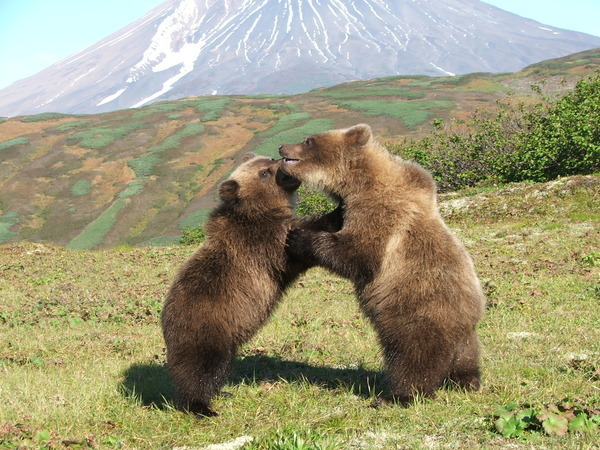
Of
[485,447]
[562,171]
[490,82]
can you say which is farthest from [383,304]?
[490,82]

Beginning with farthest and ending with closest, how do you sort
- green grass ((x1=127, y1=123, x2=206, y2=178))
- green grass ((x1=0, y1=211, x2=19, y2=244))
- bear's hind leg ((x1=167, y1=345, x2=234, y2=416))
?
green grass ((x1=127, y1=123, x2=206, y2=178))
green grass ((x1=0, y1=211, x2=19, y2=244))
bear's hind leg ((x1=167, y1=345, x2=234, y2=416))

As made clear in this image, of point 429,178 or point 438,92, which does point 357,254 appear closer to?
point 429,178

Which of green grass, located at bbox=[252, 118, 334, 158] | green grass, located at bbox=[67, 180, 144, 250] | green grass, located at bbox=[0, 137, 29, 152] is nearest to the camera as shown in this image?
green grass, located at bbox=[67, 180, 144, 250]

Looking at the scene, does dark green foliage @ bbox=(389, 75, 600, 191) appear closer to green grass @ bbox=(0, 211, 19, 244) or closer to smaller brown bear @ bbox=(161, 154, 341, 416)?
smaller brown bear @ bbox=(161, 154, 341, 416)

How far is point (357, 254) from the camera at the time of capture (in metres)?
5.69

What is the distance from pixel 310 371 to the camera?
729 cm

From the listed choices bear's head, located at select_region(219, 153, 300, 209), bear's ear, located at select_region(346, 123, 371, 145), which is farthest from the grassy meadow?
bear's ear, located at select_region(346, 123, 371, 145)

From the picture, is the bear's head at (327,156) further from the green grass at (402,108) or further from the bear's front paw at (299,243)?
the green grass at (402,108)

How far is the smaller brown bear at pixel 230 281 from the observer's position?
5961mm

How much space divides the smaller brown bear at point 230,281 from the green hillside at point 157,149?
42011 mm

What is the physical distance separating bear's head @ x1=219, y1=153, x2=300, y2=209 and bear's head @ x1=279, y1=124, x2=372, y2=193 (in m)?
0.19

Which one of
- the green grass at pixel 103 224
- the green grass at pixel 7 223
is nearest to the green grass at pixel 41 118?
the green grass at pixel 103 224

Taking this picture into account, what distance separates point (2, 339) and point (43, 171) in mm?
60333

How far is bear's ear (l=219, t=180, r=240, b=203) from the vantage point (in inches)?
258
